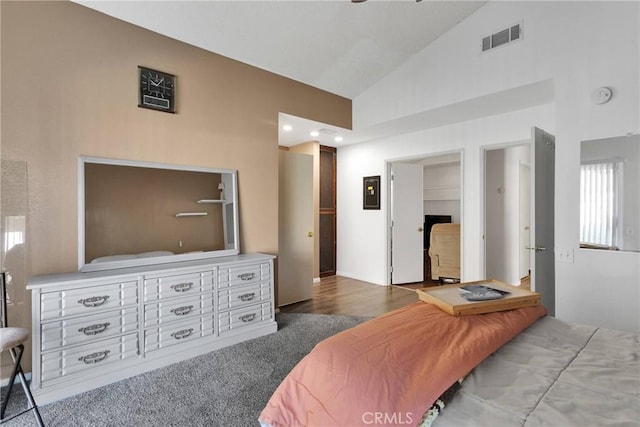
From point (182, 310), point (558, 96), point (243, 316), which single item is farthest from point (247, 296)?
point (558, 96)

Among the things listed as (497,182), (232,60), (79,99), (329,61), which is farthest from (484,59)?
(79,99)

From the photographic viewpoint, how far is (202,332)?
8.87 ft

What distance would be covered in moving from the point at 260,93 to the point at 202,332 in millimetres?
2560

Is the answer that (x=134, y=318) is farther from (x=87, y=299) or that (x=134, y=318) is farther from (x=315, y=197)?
(x=315, y=197)

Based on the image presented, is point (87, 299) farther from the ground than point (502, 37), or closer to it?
closer to it

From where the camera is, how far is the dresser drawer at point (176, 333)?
2438 mm

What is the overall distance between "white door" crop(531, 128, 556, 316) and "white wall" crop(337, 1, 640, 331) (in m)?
0.12

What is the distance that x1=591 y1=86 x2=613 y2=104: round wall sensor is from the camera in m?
2.41

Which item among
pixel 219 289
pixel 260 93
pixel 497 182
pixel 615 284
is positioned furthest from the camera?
pixel 497 182

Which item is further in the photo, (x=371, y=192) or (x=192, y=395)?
(x=371, y=192)

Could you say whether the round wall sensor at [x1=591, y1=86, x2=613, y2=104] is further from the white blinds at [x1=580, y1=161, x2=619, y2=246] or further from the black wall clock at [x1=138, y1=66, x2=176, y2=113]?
the black wall clock at [x1=138, y1=66, x2=176, y2=113]

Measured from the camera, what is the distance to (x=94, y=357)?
2.20m

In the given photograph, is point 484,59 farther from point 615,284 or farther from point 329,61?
point 615,284

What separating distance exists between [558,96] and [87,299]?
4.04m
